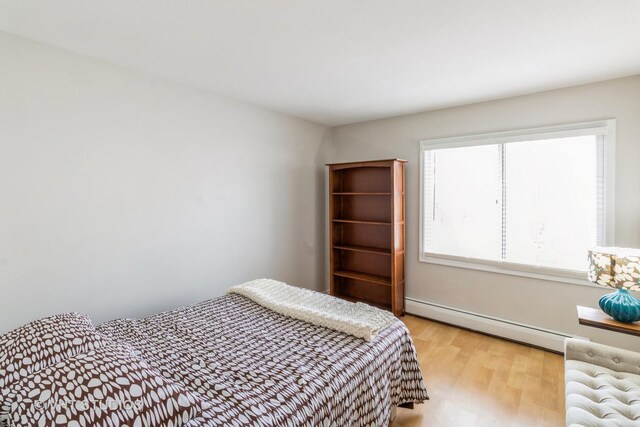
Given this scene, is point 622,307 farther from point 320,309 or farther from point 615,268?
point 320,309

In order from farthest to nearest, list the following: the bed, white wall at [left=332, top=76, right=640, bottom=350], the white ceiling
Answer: white wall at [left=332, top=76, right=640, bottom=350]
the white ceiling
the bed

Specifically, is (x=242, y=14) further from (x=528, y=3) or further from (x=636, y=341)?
(x=636, y=341)

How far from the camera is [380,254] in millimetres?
3783

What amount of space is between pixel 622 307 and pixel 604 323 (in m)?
0.13

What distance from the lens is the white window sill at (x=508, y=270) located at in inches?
109

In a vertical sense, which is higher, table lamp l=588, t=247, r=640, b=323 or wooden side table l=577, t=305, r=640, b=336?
table lamp l=588, t=247, r=640, b=323

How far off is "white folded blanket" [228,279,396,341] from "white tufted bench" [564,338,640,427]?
969mm

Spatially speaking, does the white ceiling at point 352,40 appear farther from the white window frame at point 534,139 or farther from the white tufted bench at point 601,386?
the white tufted bench at point 601,386

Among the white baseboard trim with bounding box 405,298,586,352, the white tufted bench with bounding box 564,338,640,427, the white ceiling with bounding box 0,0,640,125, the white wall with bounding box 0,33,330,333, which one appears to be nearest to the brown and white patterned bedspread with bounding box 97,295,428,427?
the white wall with bounding box 0,33,330,333

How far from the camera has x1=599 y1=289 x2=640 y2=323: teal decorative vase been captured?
1.73 metres

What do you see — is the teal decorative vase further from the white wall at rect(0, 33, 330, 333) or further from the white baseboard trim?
the white wall at rect(0, 33, 330, 333)

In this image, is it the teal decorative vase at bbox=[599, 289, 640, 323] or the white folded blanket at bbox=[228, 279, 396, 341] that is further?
the white folded blanket at bbox=[228, 279, 396, 341]

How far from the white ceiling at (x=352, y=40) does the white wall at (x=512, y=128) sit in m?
0.20

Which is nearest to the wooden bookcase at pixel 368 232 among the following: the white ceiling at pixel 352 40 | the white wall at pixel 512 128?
the white wall at pixel 512 128
